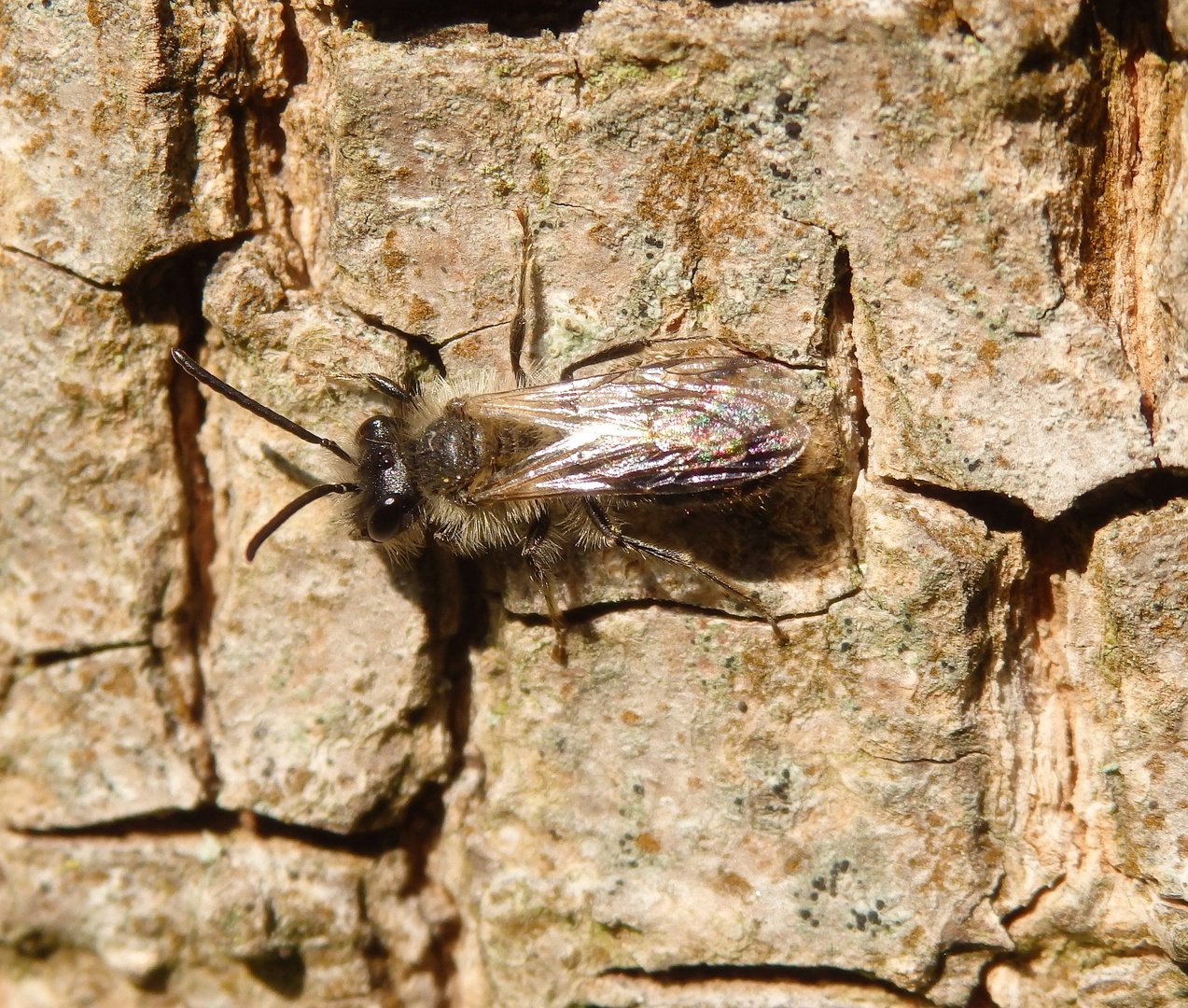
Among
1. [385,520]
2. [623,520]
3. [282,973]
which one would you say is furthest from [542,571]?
[282,973]

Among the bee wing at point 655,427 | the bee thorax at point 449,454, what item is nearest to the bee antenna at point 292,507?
the bee thorax at point 449,454

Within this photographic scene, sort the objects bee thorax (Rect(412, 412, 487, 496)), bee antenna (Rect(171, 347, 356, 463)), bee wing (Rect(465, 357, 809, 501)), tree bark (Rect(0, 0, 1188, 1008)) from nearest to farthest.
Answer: tree bark (Rect(0, 0, 1188, 1008)) < bee wing (Rect(465, 357, 809, 501)) < bee antenna (Rect(171, 347, 356, 463)) < bee thorax (Rect(412, 412, 487, 496))

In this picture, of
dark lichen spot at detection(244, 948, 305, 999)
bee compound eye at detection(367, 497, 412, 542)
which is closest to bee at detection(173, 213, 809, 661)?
bee compound eye at detection(367, 497, 412, 542)

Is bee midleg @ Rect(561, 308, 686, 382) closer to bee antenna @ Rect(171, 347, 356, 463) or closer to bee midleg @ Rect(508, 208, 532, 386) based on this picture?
bee midleg @ Rect(508, 208, 532, 386)

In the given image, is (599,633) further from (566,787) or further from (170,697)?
(170,697)

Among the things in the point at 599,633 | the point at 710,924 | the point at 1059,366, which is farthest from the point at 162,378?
the point at 1059,366

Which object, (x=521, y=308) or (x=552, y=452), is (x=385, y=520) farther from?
(x=521, y=308)
